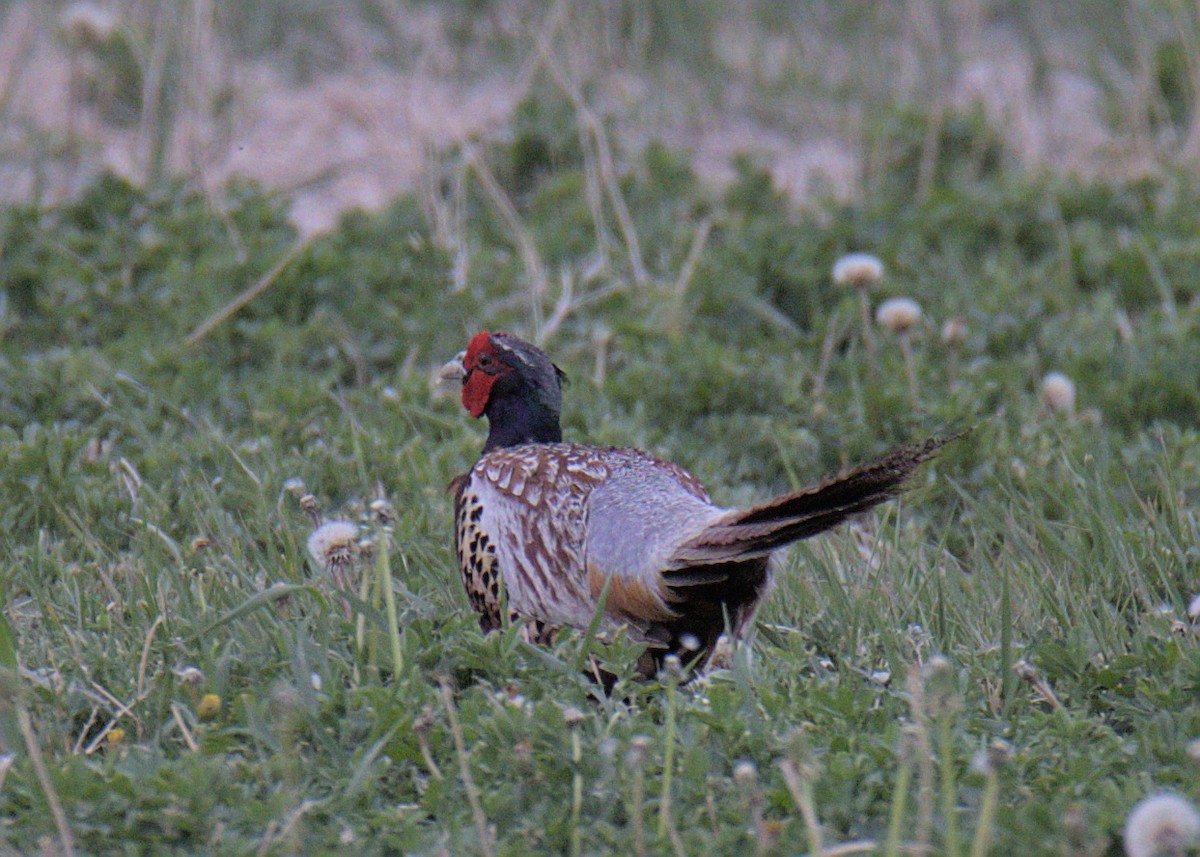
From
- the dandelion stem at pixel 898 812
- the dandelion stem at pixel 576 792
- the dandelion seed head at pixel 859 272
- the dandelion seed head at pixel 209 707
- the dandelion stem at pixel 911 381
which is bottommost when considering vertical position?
the dandelion stem at pixel 911 381

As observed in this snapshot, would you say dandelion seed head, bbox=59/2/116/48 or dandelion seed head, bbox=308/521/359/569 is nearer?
dandelion seed head, bbox=308/521/359/569

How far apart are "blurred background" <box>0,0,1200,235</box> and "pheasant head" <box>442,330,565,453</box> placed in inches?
87.5

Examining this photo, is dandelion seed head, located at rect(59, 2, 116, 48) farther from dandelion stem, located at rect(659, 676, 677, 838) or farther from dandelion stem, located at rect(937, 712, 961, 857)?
dandelion stem, located at rect(937, 712, 961, 857)

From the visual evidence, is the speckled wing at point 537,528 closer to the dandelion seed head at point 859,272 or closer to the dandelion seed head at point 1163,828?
the dandelion seed head at point 1163,828

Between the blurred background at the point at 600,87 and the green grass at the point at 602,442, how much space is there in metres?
0.34

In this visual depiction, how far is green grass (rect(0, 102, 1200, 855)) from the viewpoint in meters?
2.48

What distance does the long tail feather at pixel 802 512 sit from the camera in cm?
255

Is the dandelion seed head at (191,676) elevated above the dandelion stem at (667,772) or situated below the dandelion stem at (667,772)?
above

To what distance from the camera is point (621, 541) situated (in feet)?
10.2

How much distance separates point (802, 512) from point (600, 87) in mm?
4585

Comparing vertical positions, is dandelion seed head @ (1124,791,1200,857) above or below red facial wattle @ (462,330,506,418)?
below

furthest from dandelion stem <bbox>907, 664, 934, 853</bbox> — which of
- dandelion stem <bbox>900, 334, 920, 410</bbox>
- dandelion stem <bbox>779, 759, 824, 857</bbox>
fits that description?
dandelion stem <bbox>900, 334, 920, 410</bbox>

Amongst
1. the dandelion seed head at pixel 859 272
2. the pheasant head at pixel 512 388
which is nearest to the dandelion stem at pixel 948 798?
the pheasant head at pixel 512 388

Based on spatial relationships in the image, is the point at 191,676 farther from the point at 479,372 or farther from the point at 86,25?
the point at 86,25
